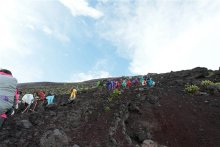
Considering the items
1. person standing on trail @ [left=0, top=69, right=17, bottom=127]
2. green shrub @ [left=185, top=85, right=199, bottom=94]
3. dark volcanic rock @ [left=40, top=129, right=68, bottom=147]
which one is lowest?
dark volcanic rock @ [left=40, top=129, right=68, bottom=147]

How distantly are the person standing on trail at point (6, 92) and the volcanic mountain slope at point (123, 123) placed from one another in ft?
26.1

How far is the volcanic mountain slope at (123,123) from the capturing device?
1448 centimetres

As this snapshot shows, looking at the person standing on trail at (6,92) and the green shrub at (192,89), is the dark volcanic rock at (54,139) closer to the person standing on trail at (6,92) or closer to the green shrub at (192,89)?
the person standing on trail at (6,92)

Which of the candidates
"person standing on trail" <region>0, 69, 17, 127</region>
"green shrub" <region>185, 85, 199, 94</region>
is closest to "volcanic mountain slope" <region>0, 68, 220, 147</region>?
"green shrub" <region>185, 85, 199, 94</region>

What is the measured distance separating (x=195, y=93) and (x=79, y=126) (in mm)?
9137

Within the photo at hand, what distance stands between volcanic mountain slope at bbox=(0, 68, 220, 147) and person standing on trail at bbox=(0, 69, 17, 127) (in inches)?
313

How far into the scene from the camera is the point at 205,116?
18.0 m

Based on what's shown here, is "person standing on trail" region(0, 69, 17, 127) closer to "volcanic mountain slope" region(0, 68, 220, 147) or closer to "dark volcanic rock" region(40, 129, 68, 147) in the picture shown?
"dark volcanic rock" region(40, 129, 68, 147)

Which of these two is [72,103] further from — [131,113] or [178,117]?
[178,117]

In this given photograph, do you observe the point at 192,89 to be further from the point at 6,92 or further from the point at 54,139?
the point at 6,92

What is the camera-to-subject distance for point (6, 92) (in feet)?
19.6

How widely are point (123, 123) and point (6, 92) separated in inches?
434

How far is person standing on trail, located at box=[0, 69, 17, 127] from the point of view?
5.90m

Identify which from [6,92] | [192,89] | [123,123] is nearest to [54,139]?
[123,123]
